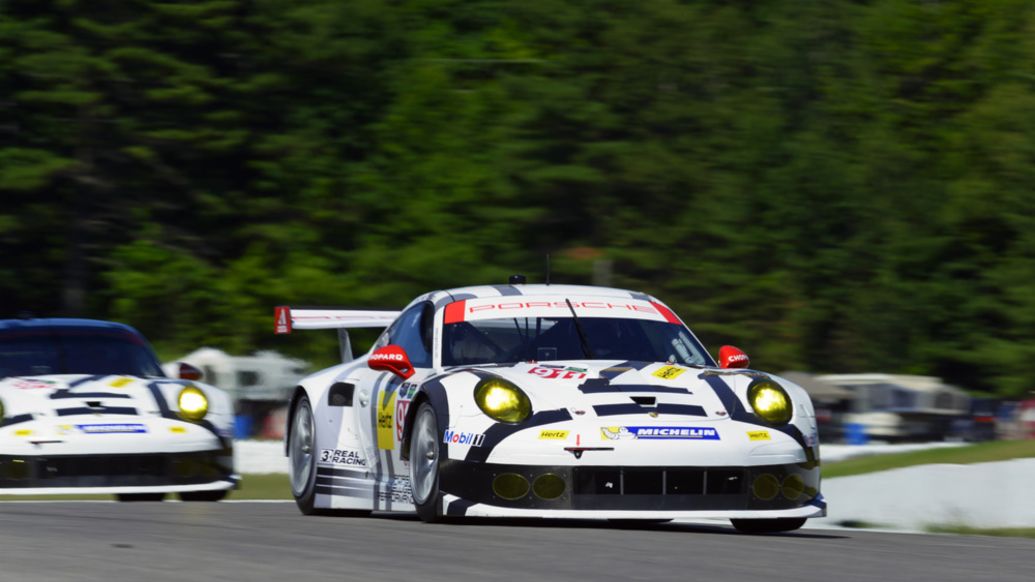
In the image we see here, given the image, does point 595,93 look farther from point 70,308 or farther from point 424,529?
point 424,529

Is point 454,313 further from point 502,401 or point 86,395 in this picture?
point 86,395

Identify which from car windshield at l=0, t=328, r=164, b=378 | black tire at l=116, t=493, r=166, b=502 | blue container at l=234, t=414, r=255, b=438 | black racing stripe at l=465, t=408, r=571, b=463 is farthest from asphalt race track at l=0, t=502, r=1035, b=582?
blue container at l=234, t=414, r=255, b=438

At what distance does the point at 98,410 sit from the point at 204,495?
96 cm

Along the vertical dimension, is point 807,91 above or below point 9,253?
above

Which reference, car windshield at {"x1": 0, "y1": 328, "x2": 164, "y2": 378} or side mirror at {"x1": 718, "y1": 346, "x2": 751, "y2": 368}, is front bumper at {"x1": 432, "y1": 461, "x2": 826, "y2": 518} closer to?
side mirror at {"x1": 718, "y1": 346, "x2": 751, "y2": 368}

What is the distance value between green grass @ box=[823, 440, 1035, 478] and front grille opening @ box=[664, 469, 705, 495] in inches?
202

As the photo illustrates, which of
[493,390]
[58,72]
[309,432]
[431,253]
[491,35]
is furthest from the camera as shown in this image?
[491,35]

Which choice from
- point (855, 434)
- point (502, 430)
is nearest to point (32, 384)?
point (502, 430)

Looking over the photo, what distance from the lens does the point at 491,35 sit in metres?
50.3

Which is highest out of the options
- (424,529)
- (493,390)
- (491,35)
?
(491,35)

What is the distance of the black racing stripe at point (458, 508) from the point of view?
7.47 m

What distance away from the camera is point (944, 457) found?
559 inches

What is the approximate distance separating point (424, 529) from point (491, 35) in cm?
4377


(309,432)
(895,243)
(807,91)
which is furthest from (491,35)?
(309,432)
